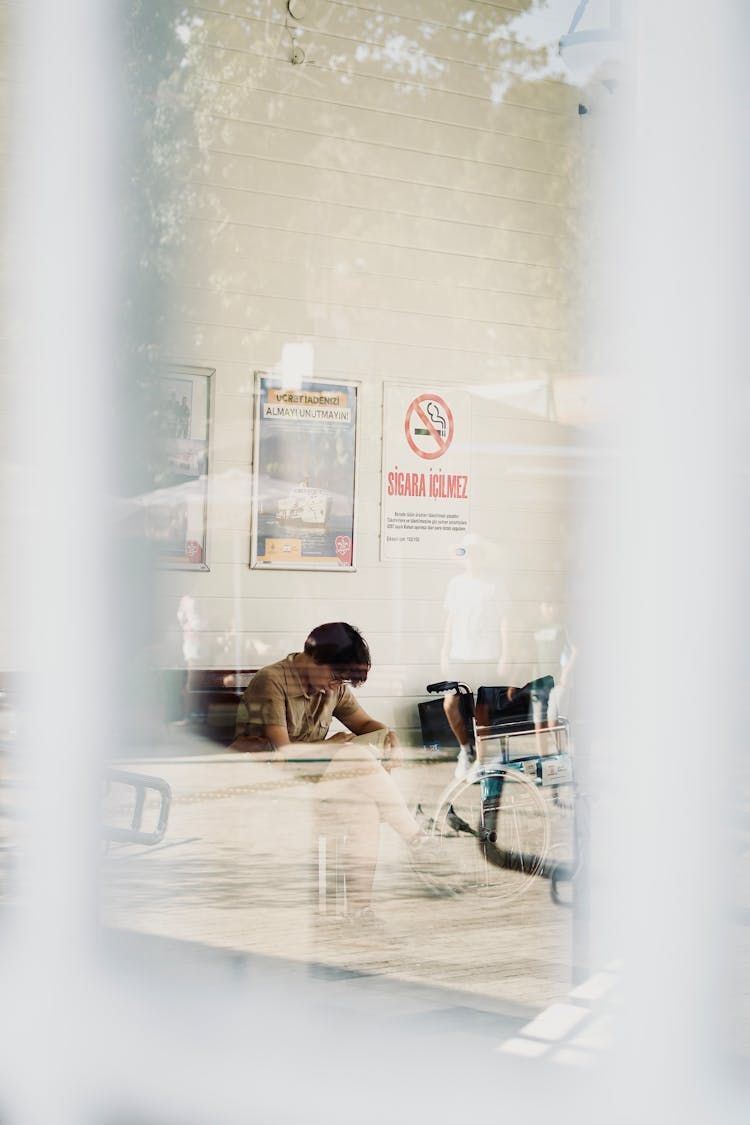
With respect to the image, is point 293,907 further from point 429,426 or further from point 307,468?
point 429,426

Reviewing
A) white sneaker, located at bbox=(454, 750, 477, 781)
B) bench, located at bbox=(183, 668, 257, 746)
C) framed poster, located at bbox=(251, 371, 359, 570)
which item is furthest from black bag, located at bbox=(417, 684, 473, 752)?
bench, located at bbox=(183, 668, 257, 746)

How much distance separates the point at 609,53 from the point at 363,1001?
142 centimetres

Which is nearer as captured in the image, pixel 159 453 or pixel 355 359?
pixel 159 453

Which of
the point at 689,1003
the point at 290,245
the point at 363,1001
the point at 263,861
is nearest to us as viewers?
the point at 689,1003

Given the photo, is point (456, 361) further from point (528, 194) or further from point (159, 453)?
point (159, 453)

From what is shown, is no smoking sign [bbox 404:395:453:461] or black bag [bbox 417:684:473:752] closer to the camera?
black bag [bbox 417:684:473:752]

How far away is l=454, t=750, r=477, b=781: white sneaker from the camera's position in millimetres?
4348

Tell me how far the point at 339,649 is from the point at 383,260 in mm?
1930

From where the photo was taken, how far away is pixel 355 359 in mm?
5086

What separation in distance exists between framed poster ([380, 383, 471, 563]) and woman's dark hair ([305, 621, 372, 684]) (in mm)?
840

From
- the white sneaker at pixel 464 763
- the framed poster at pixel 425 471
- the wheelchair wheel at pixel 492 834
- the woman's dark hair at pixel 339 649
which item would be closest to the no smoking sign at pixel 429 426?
the framed poster at pixel 425 471

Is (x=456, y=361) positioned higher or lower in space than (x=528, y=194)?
lower

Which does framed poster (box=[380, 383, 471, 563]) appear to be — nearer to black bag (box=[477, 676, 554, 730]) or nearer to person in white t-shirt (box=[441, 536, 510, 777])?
person in white t-shirt (box=[441, 536, 510, 777])

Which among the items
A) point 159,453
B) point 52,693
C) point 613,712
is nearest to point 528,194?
point 159,453
